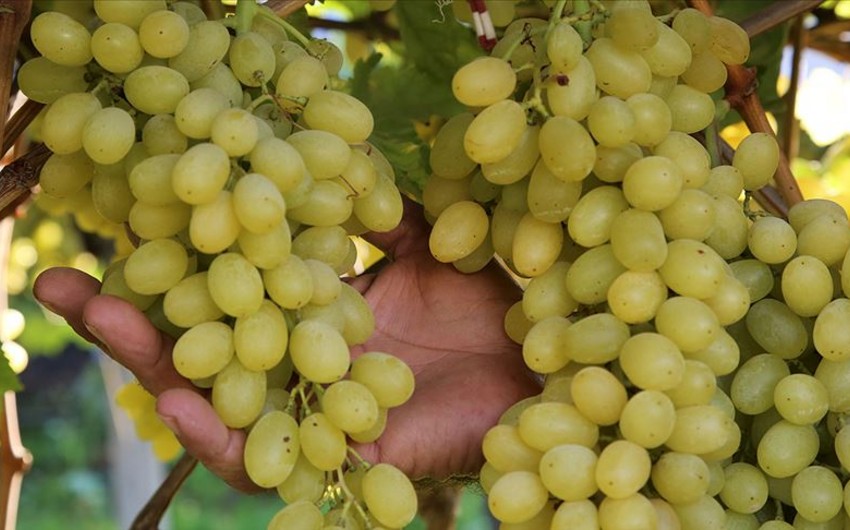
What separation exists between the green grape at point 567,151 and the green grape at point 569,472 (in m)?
0.16

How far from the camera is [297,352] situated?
0.64 meters

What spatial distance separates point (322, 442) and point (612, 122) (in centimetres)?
25

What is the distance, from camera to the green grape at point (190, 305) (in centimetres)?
65

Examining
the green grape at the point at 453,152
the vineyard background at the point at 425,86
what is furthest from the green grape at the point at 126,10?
the green grape at the point at 453,152

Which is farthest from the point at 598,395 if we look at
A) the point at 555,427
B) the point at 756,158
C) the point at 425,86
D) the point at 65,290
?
the point at 425,86

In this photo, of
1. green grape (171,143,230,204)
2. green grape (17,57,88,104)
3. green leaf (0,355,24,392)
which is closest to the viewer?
green grape (171,143,230,204)

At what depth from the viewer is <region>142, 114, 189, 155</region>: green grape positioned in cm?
66

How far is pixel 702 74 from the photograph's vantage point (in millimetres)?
769

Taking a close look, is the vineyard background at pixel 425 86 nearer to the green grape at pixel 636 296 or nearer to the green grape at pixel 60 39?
the green grape at pixel 60 39

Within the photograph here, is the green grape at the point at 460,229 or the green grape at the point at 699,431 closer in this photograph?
the green grape at the point at 699,431

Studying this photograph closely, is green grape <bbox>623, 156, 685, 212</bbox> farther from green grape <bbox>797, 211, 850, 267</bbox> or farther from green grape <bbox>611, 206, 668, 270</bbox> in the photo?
green grape <bbox>797, 211, 850, 267</bbox>

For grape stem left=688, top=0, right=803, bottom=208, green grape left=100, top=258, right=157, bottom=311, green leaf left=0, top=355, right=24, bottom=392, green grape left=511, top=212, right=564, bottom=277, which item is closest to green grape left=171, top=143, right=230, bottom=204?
green grape left=100, top=258, right=157, bottom=311

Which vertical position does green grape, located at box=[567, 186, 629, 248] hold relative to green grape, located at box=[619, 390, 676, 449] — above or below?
above

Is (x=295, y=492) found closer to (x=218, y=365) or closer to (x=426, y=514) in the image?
(x=218, y=365)
